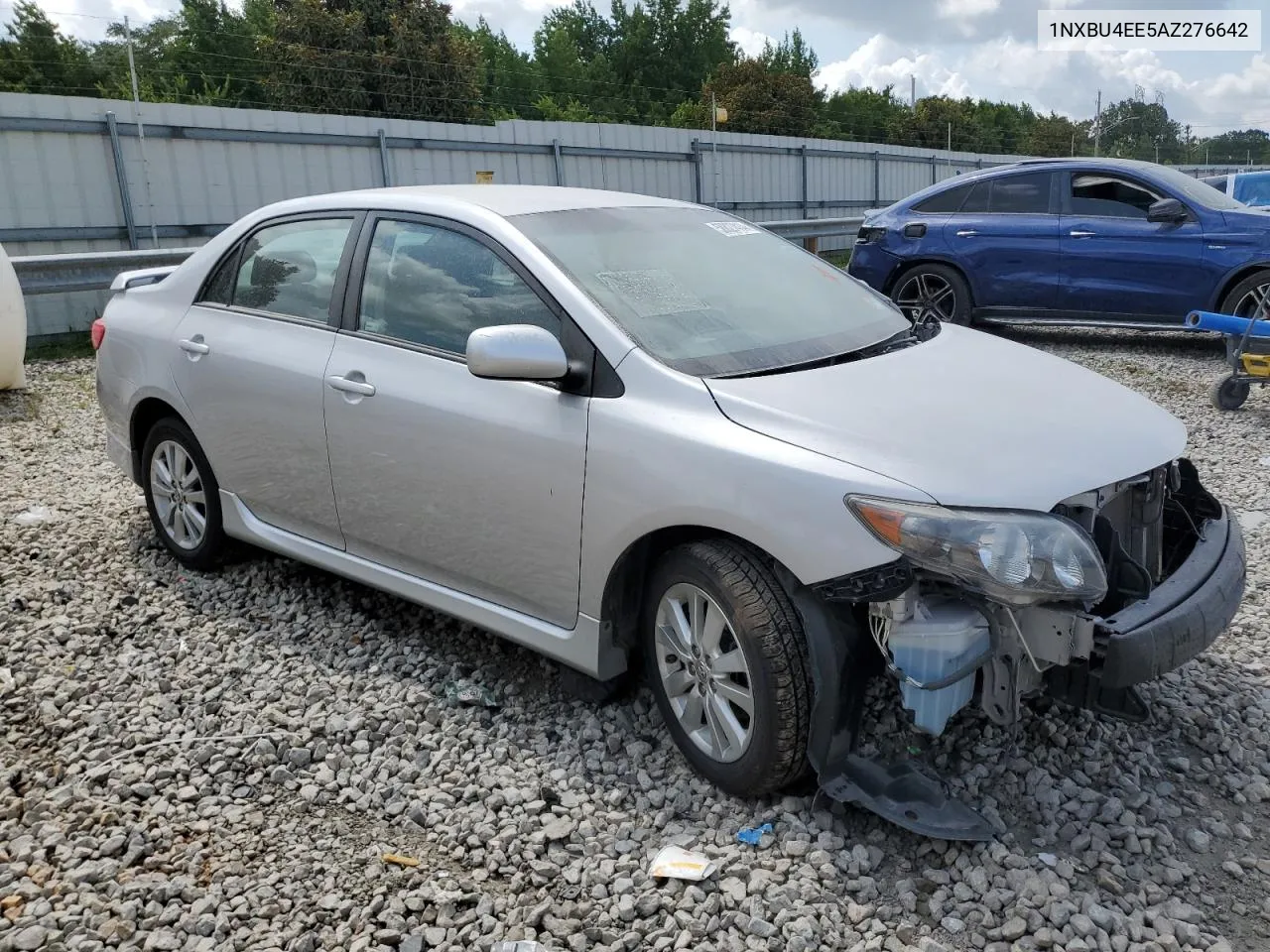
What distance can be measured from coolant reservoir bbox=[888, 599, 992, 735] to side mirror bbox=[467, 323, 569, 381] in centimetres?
121

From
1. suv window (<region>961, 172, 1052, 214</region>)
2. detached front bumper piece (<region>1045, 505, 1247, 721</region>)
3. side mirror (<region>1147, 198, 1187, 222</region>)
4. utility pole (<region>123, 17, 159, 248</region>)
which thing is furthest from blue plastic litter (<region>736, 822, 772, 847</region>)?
utility pole (<region>123, 17, 159, 248</region>)

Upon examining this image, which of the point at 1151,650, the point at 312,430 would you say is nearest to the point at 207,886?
the point at 312,430

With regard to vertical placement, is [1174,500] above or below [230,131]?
below

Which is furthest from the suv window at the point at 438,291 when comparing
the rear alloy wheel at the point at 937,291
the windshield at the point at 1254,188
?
the windshield at the point at 1254,188

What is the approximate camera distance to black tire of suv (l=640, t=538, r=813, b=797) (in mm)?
2830

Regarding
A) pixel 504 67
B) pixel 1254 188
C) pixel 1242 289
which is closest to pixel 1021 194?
pixel 1242 289

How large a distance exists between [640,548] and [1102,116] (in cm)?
7353

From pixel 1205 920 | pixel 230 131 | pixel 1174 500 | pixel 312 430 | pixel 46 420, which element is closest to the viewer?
pixel 1205 920

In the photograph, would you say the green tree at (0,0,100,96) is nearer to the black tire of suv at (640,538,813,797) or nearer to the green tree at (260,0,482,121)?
the green tree at (260,0,482,121)

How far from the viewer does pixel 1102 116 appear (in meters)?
67.0

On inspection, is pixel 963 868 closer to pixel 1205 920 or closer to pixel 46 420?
pixel 1205 920

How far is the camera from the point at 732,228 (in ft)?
13.8

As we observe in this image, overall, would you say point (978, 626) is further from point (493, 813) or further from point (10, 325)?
point (10, 325)

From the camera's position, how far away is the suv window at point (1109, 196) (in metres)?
9.25
